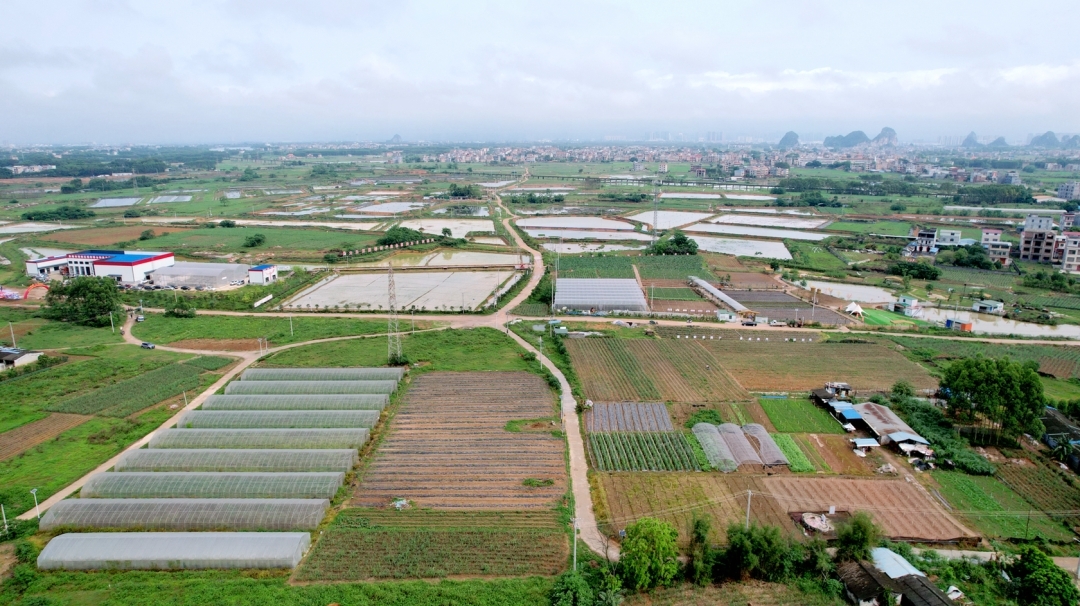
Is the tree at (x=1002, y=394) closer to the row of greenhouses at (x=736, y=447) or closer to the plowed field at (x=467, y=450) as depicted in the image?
the row of greenhouses at (x=736, y=447)

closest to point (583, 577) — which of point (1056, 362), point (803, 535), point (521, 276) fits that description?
point (803, 535)

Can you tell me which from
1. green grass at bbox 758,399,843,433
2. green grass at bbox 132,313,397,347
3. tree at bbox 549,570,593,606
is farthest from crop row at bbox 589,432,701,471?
green grass at bbox 132,313,397,347

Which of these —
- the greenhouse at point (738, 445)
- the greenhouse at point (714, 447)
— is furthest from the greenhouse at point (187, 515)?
the greenhouse at point (738, 445)

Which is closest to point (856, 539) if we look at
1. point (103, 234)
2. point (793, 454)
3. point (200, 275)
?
point (793, 454)

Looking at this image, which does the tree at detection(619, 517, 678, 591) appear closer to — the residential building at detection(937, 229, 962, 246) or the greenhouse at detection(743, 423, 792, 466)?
the greenhouse at detection(743, 423, 792, 466)

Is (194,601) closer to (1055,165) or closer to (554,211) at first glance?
(554,211)
